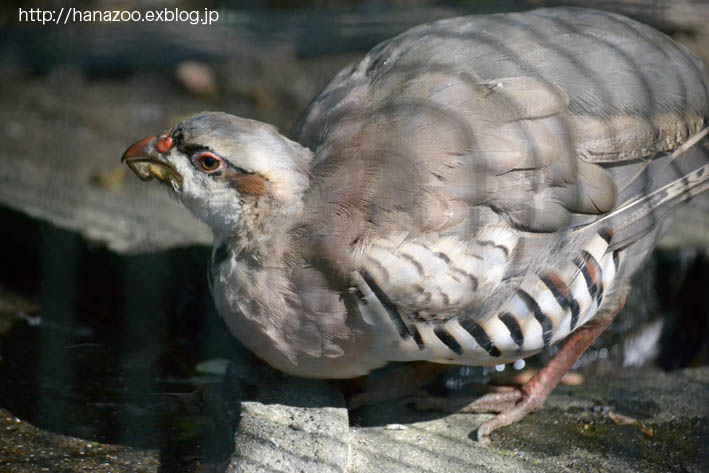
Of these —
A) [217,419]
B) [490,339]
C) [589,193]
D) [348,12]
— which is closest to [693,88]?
[589,193]

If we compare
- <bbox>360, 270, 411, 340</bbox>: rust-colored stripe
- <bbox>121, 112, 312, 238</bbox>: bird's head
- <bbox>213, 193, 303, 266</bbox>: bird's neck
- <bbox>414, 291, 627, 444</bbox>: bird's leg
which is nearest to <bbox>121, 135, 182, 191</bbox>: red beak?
<bbox>121, 112, 312, 238</bbox>: bird's head

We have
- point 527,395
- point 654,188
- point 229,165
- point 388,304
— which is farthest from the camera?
point 527,395

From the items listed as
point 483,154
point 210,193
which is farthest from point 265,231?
point 483,154

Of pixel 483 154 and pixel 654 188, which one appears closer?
pixel 483 154

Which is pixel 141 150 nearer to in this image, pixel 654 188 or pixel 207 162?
pixel 207 162

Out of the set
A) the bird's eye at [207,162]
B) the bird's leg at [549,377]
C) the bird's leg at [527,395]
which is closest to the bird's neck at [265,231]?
the bird's eye at [207,162]

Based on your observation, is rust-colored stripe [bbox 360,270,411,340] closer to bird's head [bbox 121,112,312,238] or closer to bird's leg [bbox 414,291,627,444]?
bird's head [bbox 121,112,312,238]

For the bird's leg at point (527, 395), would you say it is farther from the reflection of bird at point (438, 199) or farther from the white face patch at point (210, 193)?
the white face patch at point (210, 193)
